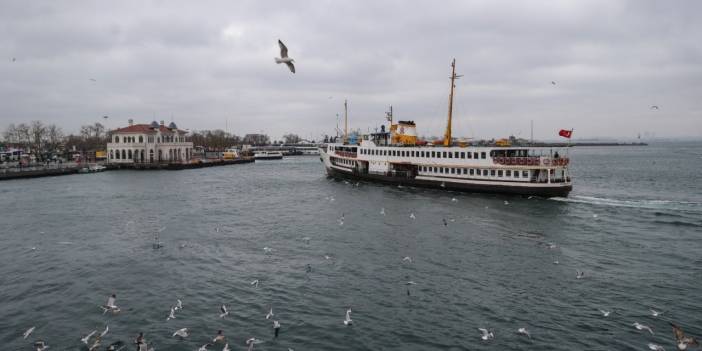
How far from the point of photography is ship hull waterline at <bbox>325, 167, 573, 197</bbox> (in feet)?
151

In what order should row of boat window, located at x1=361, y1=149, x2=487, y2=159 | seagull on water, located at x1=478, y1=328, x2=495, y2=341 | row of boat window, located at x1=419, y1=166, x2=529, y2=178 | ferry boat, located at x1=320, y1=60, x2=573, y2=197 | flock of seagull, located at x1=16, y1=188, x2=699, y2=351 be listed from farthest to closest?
1. row of boat window, located at x1=361, y1=149, x2=487, y2=159
2. row of boat window, located at x1=419, y1=166, x2=529, y2=178
3. ferry boat, located at x1=320, y1=60, x2=573, y2=197
4. seagull on water, located at x1=478, y1=328, x2=495, y2=341
5. flock of seagull, located at x1=16, y1=188, x2=699, y2=351

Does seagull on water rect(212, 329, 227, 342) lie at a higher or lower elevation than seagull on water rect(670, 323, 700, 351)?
lower

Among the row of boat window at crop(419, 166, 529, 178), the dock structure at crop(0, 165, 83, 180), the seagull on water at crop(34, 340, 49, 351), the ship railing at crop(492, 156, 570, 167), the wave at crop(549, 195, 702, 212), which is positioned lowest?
the seagull on water at crop(34, 340, 49, 351)

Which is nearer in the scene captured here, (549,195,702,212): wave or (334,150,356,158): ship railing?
(549,195,702,212): wave

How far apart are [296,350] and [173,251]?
14.9 metres

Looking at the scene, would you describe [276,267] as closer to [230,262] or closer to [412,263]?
[230,262]

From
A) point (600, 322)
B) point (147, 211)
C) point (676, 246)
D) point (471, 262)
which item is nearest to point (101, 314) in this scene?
point (471, 262)

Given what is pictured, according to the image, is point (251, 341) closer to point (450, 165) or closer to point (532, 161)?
point (532, 161)

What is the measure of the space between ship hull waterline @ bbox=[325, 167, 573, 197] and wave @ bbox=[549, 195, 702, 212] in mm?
1112

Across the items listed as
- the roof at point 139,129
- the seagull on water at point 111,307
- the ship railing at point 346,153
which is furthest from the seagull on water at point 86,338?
the roof at point 139,129

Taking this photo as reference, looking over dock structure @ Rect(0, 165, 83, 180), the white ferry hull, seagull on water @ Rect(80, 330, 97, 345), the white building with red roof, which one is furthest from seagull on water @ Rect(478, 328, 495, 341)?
the white building with red roof

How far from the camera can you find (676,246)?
27312mm

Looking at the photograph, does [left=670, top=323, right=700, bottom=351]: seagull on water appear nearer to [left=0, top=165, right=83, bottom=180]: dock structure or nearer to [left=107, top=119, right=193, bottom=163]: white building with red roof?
[left=0, top=165, right=83, bottom=180]: dock structure

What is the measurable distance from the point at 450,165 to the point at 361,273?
33.7 meters
